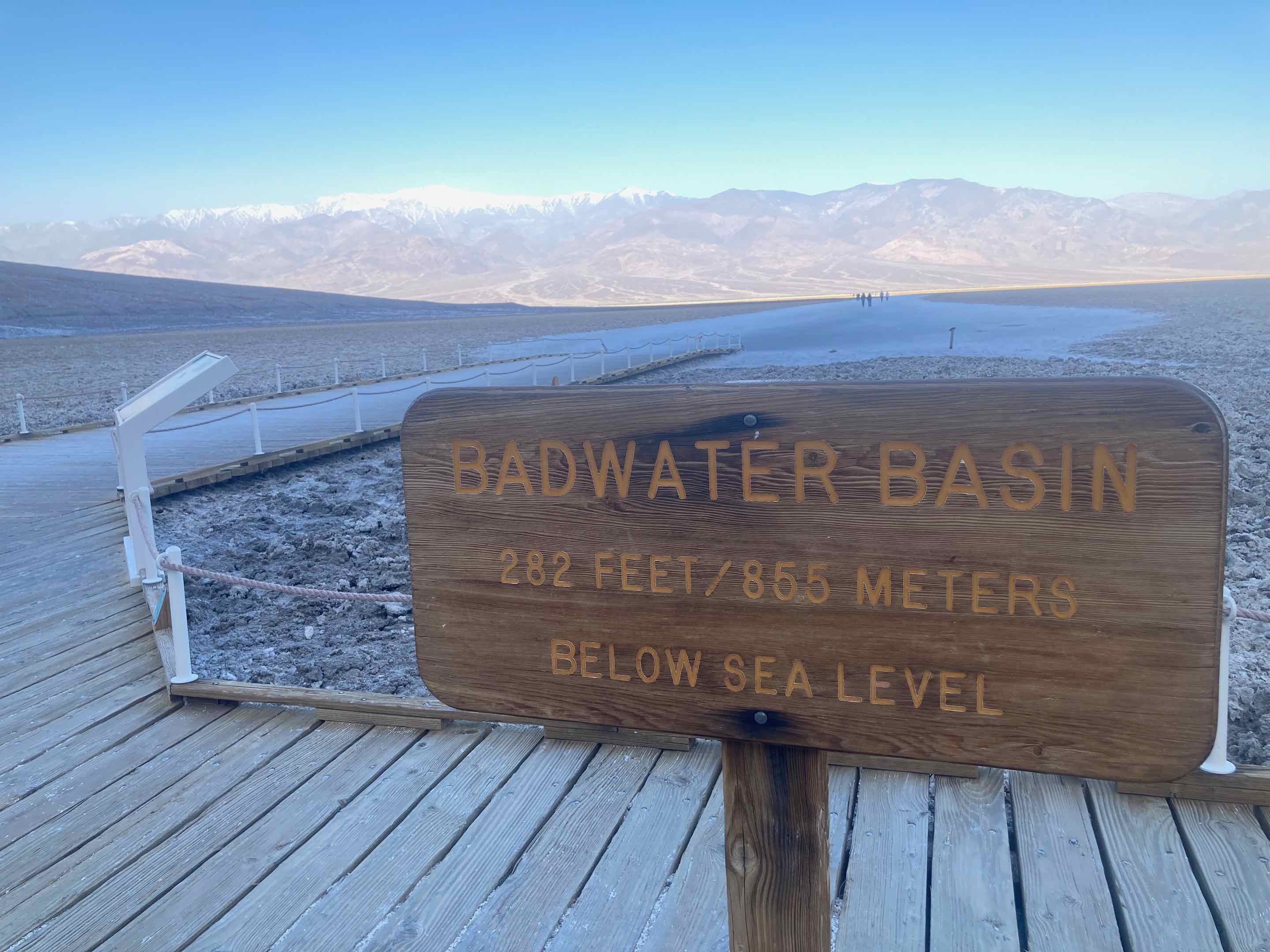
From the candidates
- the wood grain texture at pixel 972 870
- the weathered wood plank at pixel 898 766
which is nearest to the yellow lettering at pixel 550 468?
the wood grain texture at pixel 972 870

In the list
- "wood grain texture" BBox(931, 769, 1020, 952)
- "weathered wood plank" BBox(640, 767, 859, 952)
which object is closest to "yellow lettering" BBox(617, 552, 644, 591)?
"weathered wood plank" BBox(640, 767, 859, 952)

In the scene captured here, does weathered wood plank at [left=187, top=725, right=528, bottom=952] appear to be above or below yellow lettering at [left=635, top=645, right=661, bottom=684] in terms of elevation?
below

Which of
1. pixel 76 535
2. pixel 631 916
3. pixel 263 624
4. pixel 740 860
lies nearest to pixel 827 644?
pixel 740 860

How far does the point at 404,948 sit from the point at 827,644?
1.61 meters

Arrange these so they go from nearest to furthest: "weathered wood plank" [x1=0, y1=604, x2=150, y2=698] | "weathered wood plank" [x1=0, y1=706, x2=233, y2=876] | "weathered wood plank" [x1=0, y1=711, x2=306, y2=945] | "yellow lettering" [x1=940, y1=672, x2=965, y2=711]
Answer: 1. "yellow lettering" [x1=940, y1=672, x2=965, y2=711]
2. "weathered wood plank" [x1=0, y1=711, x2=306, y2=945]
3. "weathered wood plank" [x1=0, y1=706, x2=233, y2=876]
4. "weathered wood plank" [x1=0, y1=604, x2=150, y2=698]

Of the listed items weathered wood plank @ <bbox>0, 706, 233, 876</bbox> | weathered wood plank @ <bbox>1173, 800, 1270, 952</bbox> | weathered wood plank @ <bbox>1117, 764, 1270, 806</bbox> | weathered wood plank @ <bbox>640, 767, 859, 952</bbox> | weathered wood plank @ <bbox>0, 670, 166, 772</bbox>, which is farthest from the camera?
weathered wood plank @ <bbox>0, 670, 166, 772</bbox>

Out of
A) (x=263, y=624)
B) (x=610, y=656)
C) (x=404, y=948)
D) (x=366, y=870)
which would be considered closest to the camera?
(x=610, y=656)

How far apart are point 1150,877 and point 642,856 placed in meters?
1.33

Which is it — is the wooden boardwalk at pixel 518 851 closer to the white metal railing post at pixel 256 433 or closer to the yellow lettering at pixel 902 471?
the yellow lettering at pixel 902 471

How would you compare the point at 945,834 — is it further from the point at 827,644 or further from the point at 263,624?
the point at 263,624

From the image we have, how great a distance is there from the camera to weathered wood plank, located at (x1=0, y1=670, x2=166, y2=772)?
348cm

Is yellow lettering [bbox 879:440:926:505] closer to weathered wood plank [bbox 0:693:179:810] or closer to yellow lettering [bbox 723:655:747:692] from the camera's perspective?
yellow lettering [bbox 723:655:747:692]

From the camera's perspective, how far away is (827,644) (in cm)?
132

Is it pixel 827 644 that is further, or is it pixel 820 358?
pixel 820 358
